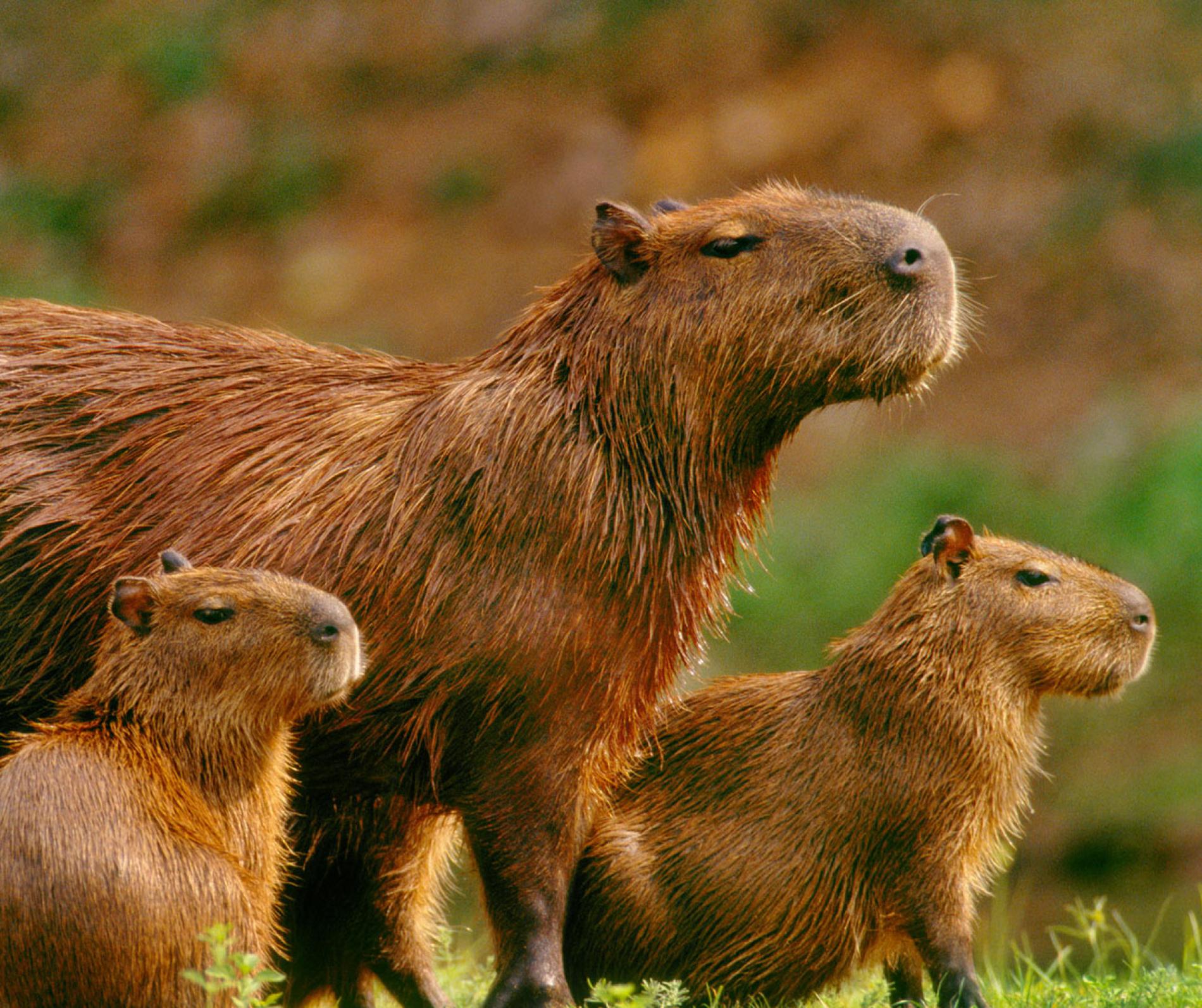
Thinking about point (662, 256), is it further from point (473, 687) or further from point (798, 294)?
point (473, 687)

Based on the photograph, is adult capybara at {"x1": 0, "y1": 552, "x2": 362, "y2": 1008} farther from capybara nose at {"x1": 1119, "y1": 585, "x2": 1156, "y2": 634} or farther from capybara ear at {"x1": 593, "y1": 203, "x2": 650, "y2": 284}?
capybara nose at {"x1": 1119, "y1": 585, "x2": 1156, "y2": 634}

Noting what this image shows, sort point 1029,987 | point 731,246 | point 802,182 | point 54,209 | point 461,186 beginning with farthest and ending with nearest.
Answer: point 54,209 → point 461,186 → point 802,182 → point 1029,987 → point 731,246

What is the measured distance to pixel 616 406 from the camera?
480 centimetres

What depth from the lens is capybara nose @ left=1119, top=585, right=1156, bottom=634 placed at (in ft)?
17.5

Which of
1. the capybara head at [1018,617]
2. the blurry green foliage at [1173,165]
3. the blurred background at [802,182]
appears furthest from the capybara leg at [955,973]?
the blurry green foliage at [1173,165]

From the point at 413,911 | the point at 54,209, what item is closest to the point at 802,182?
the point at 54,209

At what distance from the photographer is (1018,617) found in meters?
5.24

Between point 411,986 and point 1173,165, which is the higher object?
point 1173,165

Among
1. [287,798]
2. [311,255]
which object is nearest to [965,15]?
[311,255]

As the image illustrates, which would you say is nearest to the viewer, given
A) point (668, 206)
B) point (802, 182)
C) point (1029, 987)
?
point (668, 206)

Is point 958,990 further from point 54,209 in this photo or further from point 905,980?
point 54,209

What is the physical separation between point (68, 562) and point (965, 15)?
11.1m

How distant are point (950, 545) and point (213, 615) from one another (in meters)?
2.09

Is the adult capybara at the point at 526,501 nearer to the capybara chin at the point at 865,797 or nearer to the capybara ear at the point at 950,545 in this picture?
the capybara chin at the point at 865,797
